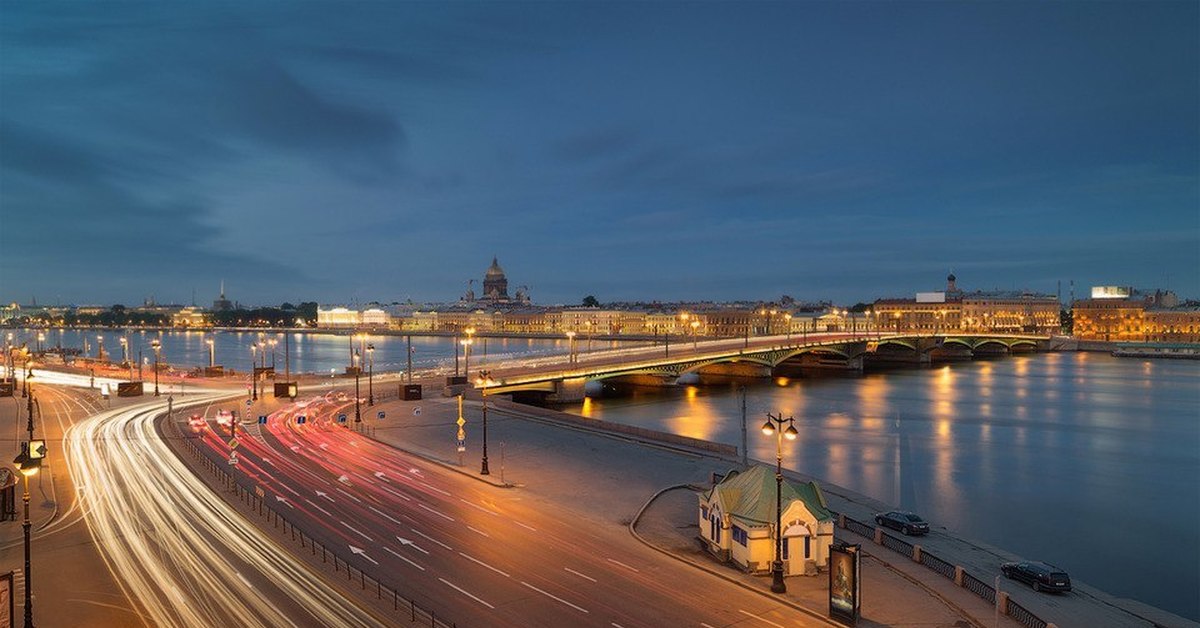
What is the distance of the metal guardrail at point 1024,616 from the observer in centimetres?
1608

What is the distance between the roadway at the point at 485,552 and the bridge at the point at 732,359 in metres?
22.5

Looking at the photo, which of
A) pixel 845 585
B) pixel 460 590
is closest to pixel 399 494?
pixel 460 590

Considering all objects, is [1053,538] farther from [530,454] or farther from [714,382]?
[714,382]

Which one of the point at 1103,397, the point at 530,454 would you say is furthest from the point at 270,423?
the point at 1103,397

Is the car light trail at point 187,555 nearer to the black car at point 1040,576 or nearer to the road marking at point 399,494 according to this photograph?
the road marking at point 399,494

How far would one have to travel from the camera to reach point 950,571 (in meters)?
19.4

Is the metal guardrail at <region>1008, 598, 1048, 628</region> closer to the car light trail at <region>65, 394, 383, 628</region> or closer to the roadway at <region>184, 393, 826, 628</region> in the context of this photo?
the roadway at <region>184, 393, 826, 628</region>

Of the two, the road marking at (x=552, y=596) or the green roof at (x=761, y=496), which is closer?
the road marking at (x=552, y=596)

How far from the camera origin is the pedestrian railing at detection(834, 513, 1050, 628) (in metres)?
16.4

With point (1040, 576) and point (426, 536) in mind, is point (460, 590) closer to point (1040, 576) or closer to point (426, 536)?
point (426, 536)

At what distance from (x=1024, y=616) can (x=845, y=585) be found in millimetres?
3821

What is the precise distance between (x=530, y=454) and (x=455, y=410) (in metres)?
13.5

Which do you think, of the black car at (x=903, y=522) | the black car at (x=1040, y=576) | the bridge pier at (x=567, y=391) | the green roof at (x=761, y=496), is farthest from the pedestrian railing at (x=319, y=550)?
the bridge pier at (x=567, y=391)

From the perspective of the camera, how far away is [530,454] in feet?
115
